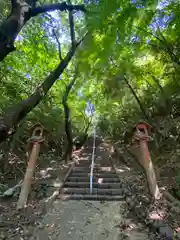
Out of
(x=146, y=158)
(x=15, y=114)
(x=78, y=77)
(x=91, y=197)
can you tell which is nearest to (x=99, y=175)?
(x=91, y=197)

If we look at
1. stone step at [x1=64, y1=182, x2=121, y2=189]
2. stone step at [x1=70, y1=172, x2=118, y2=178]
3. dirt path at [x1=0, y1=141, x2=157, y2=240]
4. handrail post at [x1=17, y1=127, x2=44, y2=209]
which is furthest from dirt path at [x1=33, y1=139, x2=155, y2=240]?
stone step at [x1=70, y1=172, x2=118, y2=178]

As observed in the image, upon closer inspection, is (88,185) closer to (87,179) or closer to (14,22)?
(87,179)

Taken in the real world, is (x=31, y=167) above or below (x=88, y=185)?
above

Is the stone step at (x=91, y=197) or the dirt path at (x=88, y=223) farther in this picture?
the stone step at (x=91, y=197)

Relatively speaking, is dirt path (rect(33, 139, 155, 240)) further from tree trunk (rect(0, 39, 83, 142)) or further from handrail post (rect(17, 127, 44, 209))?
tree trunk (rect(0, 39, 83, 142))

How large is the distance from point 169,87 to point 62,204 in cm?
585

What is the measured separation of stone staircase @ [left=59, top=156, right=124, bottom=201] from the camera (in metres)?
5.23

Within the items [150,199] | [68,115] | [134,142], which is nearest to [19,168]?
[68,115]

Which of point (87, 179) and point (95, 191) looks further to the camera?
point (87, 179)

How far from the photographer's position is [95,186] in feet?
19.7

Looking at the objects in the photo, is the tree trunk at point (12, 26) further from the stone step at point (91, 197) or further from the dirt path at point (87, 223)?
the stone step at point (91, 197)

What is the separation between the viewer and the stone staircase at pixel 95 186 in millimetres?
5234

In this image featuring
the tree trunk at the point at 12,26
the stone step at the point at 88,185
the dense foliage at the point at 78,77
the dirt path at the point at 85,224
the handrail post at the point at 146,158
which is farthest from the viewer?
the stone step at the point at 88,185

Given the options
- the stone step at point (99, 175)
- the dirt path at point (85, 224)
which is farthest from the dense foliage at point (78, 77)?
the dirt path at point (85, 224)
